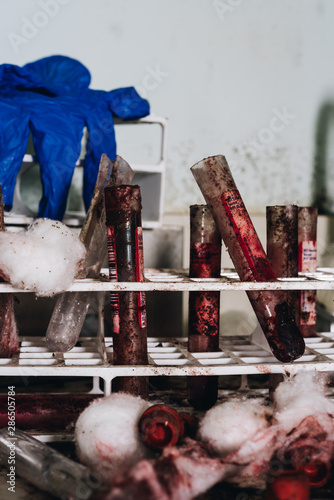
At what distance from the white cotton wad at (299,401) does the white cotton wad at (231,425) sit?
0.05 m

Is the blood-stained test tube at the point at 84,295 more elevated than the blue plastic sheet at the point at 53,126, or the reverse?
the blue plastic sheet at the point at 53,126

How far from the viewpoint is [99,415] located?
117cm

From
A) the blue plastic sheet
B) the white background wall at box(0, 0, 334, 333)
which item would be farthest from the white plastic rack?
the white background wall at box(0, 0, 334, 333)

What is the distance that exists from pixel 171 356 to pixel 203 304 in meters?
0.18

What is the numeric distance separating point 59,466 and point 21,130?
4.09ft

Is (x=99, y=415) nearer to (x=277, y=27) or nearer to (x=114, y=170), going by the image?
(x=114, y=170)

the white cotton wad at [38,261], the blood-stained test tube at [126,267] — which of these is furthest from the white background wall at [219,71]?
the white cotton wad at [38,261]

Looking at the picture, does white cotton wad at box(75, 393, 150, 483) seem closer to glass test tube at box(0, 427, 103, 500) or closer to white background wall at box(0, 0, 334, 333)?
glass test tube at box(0, 427, 103, 500)

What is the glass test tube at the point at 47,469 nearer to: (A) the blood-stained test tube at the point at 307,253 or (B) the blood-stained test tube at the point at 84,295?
(B) the blood-stained test tube at the point at 84,295

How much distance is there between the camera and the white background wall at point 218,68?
7.92 ft

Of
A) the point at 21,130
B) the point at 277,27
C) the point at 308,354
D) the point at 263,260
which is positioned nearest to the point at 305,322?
the point at 308,354

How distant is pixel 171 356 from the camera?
1530 millimetres

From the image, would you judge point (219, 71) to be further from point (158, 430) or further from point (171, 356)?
point (158, 430)

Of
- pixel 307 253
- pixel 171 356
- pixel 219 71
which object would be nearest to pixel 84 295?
pixel 171 356
